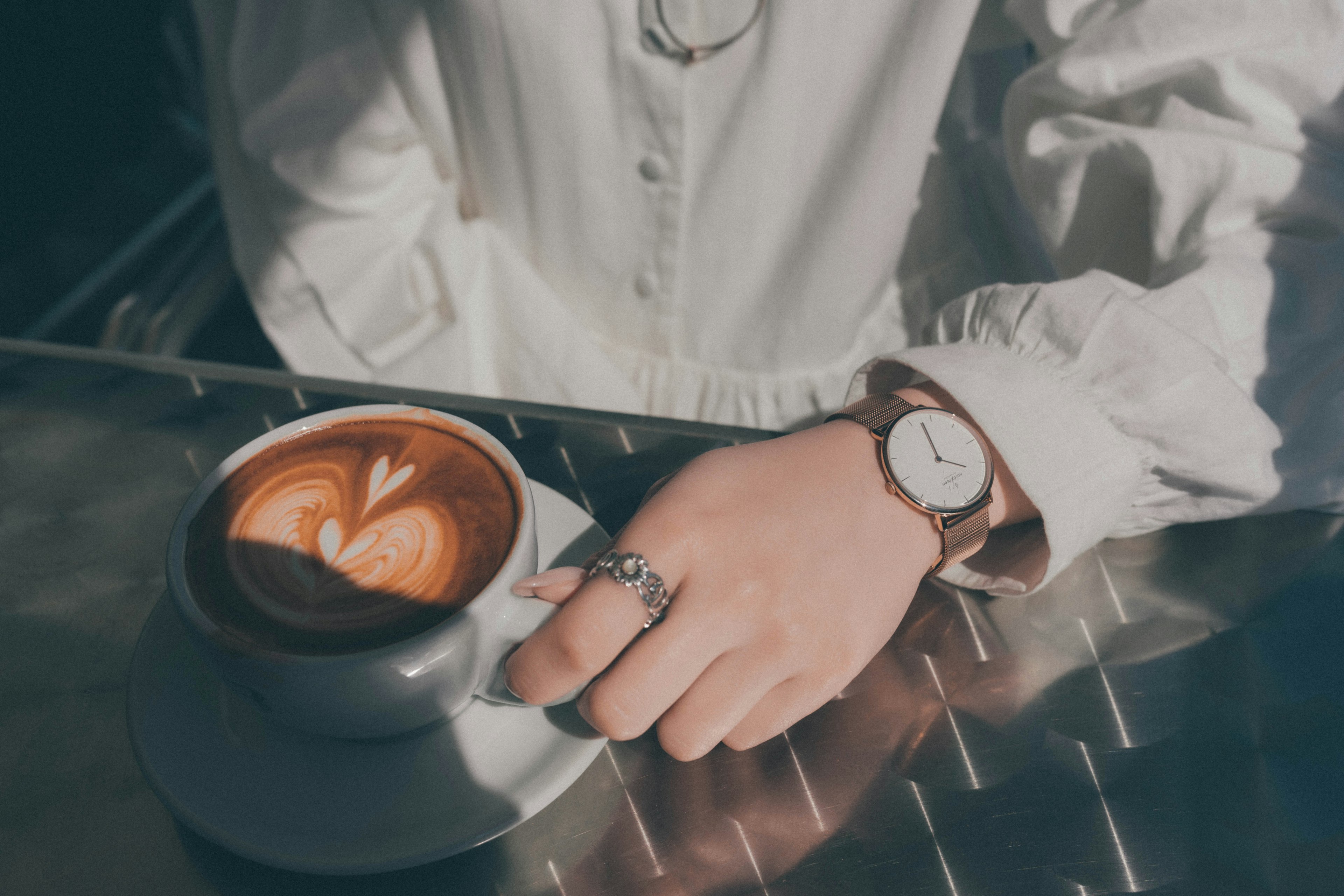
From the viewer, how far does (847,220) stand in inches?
30.7

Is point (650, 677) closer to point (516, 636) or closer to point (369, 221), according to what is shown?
point (516, 636)

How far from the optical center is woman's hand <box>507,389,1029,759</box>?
1.29ft

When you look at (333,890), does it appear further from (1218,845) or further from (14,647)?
(1218,845)

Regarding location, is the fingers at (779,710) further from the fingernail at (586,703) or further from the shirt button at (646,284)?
the shirt button at (646,284)

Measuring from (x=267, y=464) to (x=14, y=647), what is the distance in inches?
9.3

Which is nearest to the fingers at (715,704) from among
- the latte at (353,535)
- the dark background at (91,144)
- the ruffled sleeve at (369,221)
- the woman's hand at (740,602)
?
the woman's hand at (740,602)

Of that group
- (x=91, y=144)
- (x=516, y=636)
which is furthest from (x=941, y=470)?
(x=91, y=144)

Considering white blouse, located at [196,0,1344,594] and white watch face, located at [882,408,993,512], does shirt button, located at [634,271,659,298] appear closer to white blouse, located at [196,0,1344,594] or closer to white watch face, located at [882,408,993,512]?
white blouse, located at [196,0,1344,594]

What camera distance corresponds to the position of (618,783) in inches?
16.8

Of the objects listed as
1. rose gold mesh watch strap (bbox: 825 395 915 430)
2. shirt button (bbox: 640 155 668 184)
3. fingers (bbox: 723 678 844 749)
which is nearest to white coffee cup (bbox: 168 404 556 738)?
fingers (bbox: 723 678 844 749)

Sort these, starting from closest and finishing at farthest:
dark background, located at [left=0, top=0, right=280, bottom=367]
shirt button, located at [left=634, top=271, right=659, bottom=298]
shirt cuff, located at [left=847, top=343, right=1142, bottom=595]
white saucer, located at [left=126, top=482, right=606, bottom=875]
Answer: white saucer, located at [left=126, top=482, right=606, bottom=875]
shirt cuff, located at [left=847, top=343, right=1142, bottom=595]
shirt button, located at [left=634, top=271, right=659, bottom=298]
dark background, located at [left=0, top=0, right=280, bottom=367]

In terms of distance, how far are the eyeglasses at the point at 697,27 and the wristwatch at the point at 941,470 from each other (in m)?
0.41

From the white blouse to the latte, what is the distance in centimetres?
29

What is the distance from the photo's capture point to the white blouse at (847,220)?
497mm
